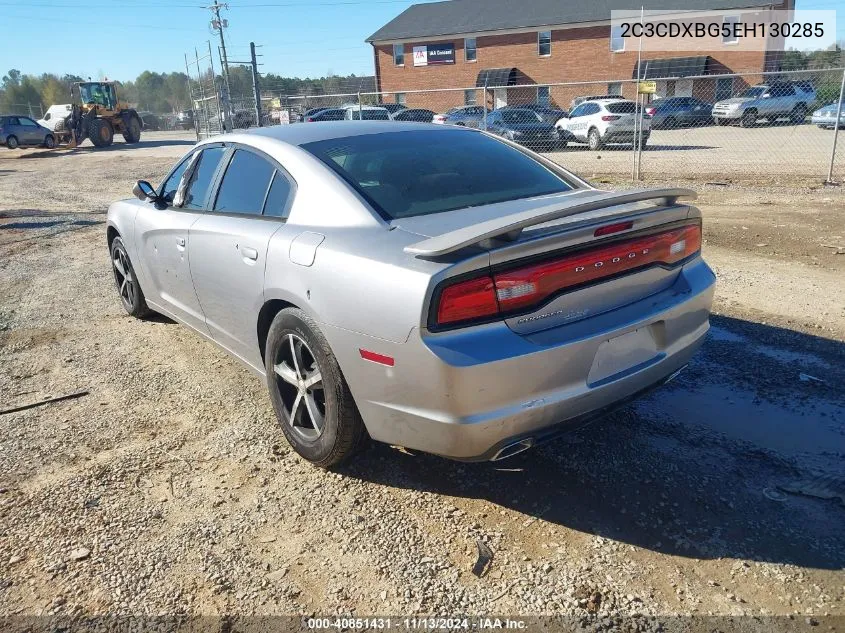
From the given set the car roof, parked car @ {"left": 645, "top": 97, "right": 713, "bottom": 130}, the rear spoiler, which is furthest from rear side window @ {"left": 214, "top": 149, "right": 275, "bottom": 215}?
parked car @ {"left": 645, "top": 97, "right": 713, "bottom": 130}

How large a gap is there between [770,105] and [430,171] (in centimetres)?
2307

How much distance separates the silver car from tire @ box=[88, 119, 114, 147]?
31794 millimetres

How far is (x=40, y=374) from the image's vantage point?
438cm

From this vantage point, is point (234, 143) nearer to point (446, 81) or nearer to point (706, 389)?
point (706, 389)

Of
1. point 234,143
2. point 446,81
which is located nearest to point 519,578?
point 234,143

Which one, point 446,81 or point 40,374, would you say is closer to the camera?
point 40,374

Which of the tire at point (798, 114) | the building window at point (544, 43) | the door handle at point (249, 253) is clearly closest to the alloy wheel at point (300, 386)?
the door handle at point (249, 253)

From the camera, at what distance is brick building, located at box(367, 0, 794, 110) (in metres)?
36.5

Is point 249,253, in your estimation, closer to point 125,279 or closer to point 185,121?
point 125,279

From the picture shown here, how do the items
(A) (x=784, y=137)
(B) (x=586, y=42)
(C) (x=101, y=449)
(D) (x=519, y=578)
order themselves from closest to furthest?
(D) (x=519, y=578) → (C) (x=101, y=449) → (A) (x=784, y=137) → (B) (x=586, y=42)

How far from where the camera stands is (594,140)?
2027 cm

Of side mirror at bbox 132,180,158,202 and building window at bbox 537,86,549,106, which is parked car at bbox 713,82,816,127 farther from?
side mirror at bbox 132,180,158,202

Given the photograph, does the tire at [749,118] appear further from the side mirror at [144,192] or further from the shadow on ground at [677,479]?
the side mirror at [144,192]

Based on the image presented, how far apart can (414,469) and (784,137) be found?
2130 centimetres
